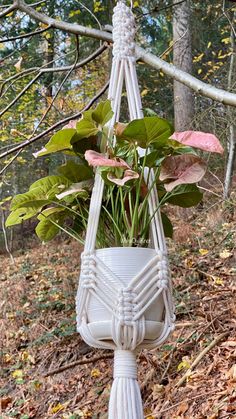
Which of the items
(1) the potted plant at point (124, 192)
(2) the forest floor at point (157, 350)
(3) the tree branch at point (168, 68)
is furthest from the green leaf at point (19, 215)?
(2) the forest floor at point (157, 350)

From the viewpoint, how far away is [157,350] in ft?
7.91

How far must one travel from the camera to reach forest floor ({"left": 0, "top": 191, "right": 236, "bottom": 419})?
6.72 ft

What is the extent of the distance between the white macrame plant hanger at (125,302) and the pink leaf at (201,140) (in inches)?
3.8

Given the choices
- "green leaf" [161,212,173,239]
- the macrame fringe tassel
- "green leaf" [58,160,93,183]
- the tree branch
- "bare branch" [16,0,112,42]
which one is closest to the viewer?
the macrame fringe tassel

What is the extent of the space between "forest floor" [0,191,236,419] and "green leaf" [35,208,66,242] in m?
1.01

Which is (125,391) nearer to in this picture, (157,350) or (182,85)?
(157,350)

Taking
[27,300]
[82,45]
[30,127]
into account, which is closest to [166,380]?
[27,300]

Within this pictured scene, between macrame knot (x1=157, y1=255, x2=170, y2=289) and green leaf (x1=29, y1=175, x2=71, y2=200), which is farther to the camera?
green leaf (x1=29, y1=175, x2=71, y2=200)

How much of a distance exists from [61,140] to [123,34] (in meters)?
0.28

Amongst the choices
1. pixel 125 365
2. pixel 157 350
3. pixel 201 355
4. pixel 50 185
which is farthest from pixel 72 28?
pixel 157 350

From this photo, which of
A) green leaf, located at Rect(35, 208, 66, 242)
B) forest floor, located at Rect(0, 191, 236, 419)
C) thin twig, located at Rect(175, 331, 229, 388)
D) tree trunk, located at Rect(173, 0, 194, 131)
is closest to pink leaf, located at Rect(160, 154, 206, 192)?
green leaf, located at Rect(35, 208, 66, 242)

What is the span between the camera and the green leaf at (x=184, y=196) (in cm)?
103

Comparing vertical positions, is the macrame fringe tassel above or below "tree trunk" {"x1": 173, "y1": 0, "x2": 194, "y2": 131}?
below

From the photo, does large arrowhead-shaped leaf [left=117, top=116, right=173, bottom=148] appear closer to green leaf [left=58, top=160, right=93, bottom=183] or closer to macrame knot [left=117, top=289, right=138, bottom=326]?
green leaf [left=58, top=160, right=93, bottom=183]
